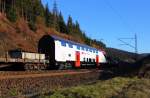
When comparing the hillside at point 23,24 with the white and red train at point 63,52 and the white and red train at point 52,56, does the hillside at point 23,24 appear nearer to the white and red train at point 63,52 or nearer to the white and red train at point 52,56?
the white and red train at point 63,52

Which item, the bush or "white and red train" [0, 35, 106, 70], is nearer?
"white and red train" [0, 35, 106, 70]

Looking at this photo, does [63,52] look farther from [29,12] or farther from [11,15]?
[29,12]

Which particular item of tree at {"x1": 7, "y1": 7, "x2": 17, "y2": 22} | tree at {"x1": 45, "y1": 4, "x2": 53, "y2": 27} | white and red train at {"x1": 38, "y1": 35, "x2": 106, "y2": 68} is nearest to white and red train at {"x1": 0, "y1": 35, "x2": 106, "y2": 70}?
white and red train at {"x1": 38, "y1": 35, "x2": 106, "y2": 68}

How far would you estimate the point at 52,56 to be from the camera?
49750 millimetres

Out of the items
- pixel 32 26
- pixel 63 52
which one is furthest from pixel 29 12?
pixel 63 52

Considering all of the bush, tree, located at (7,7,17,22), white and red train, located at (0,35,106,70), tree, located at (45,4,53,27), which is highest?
tree, located at (45,4,53,27)

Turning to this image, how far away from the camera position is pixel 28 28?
4350 inches

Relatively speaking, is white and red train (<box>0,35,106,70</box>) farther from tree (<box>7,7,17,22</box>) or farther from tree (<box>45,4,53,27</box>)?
tree (<box>45,4,53,27</box>)

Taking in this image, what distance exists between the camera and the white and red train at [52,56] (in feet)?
143

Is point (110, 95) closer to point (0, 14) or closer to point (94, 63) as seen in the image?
point (94, 63)

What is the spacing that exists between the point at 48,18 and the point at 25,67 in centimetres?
9883

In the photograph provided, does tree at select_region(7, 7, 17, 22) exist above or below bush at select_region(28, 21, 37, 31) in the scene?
above

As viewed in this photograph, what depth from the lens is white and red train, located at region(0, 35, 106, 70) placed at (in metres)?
43.5

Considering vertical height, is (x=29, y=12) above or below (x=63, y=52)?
above
